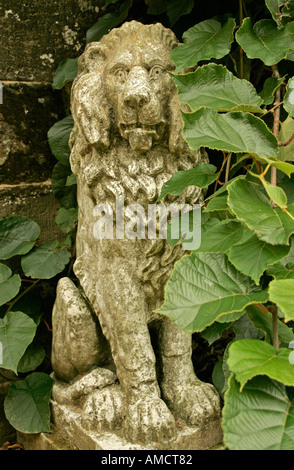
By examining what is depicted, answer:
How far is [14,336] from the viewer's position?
1.81 meters

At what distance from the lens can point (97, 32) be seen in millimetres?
2039

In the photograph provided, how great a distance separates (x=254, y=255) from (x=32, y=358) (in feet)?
4.15

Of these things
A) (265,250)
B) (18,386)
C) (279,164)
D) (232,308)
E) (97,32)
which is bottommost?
(18,386)

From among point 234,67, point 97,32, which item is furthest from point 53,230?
point 234,67

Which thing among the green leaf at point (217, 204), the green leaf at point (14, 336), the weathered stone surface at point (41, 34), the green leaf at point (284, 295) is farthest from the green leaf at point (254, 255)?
the weathered stone surface at point (41, 34)

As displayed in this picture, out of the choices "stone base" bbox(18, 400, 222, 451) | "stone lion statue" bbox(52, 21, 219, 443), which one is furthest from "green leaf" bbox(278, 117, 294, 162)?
"stone base" bbox(18, 400, 222, 451)

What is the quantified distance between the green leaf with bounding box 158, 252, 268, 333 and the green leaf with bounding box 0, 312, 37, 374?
2.61ft

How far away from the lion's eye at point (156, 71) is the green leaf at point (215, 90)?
0.17 m

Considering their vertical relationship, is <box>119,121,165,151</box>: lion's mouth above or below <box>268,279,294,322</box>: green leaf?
above

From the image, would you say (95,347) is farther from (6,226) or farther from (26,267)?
(6,226)

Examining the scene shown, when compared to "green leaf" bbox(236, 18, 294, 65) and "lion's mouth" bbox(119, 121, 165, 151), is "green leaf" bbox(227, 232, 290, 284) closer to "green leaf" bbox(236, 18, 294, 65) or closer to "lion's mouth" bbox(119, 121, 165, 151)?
"lion's mouth" bbox(119, 121, 165, 151)

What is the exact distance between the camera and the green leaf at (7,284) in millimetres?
1922

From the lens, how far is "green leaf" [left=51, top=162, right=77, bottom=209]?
2143 millimetres

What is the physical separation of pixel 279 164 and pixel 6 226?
121 centimetres
